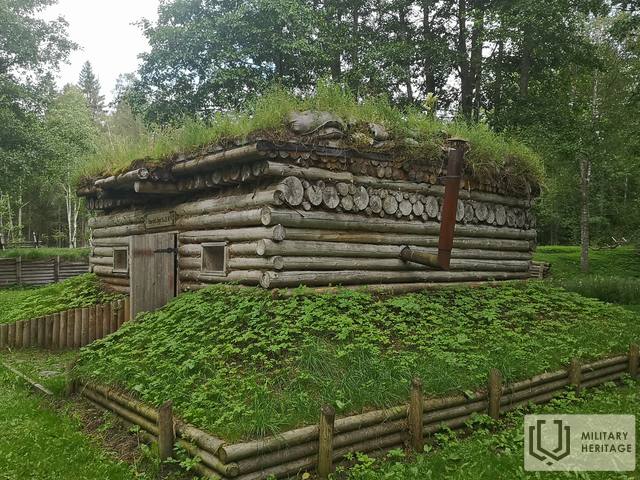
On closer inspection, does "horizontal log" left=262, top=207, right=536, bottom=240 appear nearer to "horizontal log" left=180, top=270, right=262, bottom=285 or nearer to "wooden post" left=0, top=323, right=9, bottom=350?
"horizontal log" left=180, top=270, right=262, bottom=285

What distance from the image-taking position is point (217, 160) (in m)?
8.48

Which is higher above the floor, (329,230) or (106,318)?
(329,230)

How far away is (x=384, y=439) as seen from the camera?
215 inches

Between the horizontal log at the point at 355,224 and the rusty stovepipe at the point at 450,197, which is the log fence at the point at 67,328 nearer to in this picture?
the horizontal log at the point at 355,224

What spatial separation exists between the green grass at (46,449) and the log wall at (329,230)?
3.46m

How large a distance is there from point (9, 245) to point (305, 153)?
36.8m

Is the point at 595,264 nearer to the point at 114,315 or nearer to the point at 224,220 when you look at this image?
the point at 224,220

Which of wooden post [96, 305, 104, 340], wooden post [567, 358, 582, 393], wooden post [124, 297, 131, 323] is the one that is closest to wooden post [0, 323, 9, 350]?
wooden post [96, 305, 104, 340]

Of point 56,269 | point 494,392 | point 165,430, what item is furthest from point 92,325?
point 56,269

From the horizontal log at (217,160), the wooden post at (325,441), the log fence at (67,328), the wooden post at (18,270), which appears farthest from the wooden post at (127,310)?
the wooden post at (18,270)

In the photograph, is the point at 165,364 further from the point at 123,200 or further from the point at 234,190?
the point at 123,200

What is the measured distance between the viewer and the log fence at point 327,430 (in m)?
4.66

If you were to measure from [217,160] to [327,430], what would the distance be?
5.22m

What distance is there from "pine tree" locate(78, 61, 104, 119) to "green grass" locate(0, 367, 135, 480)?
55.9 metres
